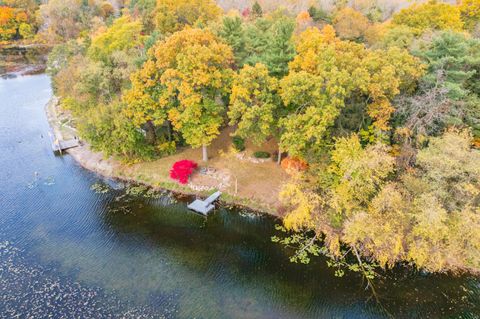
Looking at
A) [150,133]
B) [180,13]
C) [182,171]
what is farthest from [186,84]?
[180,13]

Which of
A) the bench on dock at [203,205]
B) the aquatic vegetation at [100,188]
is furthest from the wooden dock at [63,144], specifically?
the bench on dock at [203,205]

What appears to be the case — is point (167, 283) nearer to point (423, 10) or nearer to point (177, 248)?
point (177, 248)

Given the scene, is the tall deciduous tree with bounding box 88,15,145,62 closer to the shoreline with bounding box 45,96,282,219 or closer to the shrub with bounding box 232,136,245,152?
the shoreline with bounding box 45,96,282,219

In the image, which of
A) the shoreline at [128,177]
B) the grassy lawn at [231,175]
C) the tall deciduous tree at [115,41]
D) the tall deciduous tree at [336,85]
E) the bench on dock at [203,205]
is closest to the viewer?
the tall deciduous tree at [336,85]

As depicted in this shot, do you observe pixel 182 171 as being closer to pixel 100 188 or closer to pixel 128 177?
pixel 128 177

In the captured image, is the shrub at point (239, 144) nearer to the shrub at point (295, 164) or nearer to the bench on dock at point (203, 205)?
the shrub at point (295, 164)

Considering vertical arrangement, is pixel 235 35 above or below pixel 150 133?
above

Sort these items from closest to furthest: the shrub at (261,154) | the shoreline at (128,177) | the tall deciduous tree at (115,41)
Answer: the shoreline at (128,177) < the shrub at (261,154) < the tall deciduous tree at (115,41)

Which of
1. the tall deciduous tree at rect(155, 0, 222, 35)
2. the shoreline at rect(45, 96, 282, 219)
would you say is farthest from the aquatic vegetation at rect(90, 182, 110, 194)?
the tall deciduous tree at rect(155, 0, 222, 35)
